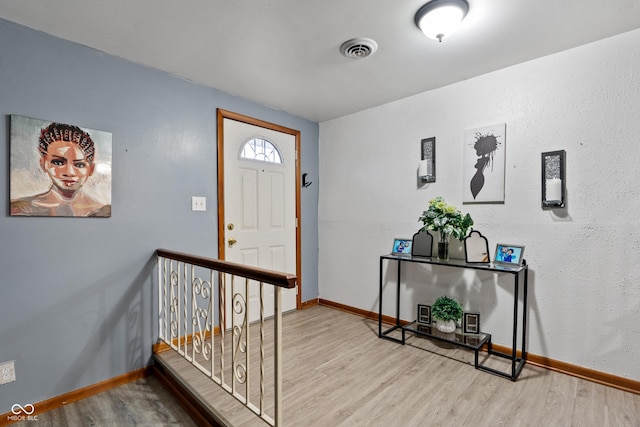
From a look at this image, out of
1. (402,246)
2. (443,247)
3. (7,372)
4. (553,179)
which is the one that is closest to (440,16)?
(553,179)

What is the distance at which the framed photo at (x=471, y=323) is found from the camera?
2.47m

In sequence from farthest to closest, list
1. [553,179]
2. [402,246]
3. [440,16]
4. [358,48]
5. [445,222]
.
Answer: [402,246], [445,222], [553,179], [358,48], [440,16]

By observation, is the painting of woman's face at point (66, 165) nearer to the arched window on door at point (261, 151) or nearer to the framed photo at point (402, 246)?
the arched window on door at point (261, 151)

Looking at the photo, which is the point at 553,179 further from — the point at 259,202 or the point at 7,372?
the point at 7,372

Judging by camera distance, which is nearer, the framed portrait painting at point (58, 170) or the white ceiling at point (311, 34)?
the white ceiling at point (311, 34)

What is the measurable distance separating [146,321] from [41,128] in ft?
4.78

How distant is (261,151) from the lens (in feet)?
10.4

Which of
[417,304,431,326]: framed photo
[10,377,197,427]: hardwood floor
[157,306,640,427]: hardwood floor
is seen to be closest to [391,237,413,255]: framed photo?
[417,304,431,326]: framed photo

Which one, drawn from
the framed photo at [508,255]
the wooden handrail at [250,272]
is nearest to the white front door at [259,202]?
the wooden handrail at [250,272]

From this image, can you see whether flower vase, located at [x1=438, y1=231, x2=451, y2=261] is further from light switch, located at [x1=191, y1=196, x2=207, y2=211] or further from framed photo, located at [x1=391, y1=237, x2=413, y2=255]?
light switch, located at [x1=191, y1=196, x2=207, y2=211]

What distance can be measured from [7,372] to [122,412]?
0.67 metres

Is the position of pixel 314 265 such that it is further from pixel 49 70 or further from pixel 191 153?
pixel 49 70

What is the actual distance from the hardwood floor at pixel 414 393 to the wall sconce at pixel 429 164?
148cm

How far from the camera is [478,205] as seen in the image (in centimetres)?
256
